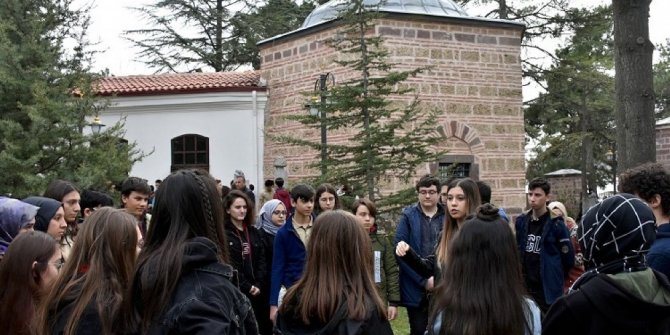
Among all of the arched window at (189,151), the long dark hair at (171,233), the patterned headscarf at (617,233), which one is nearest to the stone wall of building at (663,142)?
the arched window at (189,151)

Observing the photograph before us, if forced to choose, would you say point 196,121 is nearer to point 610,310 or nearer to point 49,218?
point 49,218


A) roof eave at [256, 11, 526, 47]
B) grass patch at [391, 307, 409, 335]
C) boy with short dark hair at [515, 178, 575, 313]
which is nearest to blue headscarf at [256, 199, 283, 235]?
grass patch at [391, 307, 409, 335]

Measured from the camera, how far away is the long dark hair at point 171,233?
8.42 ft

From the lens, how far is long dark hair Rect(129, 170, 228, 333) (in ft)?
8.42

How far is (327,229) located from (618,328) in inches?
56.2

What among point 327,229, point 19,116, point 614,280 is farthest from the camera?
point 19,116

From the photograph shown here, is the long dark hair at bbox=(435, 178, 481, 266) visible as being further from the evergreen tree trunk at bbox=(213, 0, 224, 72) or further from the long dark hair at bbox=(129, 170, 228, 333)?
the evergreen tree trunk at bbox=(213, 0, 224, 72)

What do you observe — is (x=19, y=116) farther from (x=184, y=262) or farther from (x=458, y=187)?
(x=184, y=262)

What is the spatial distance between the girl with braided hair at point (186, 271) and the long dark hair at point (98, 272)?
0.28 meters

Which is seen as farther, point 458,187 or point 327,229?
point 458,187

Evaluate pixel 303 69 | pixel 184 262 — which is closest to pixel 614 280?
pixel 184 262

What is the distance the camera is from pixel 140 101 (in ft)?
64.7

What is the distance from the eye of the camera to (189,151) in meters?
19.9

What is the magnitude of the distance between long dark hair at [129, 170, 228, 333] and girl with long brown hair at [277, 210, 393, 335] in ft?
2.24
